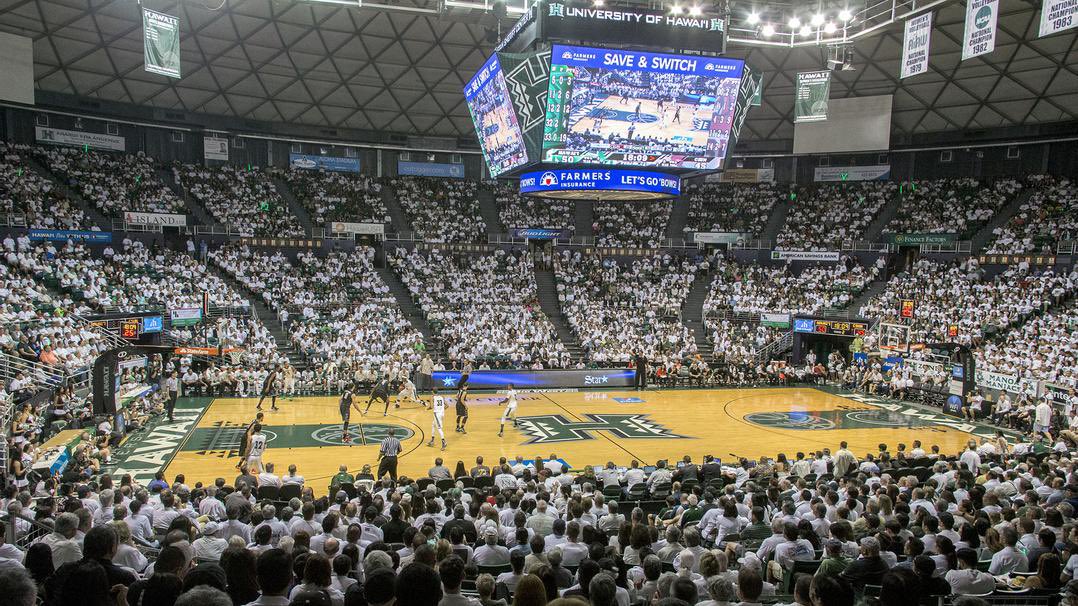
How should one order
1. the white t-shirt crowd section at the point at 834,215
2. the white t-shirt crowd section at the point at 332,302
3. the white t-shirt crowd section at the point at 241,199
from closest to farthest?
the white t-shirt crowd section at the point at 332,302
the white t-shirt crowd section at the point at 241,199
the white t-shirt crowd section at the point at 834,215

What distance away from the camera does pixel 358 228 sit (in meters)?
43.2

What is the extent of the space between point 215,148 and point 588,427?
33662mm

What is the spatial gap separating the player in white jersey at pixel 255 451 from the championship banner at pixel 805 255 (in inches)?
1464

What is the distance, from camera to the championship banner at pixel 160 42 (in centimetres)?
2366

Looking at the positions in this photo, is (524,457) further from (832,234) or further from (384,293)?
(832,234)

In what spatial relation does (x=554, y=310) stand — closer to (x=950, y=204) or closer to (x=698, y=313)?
(x=698, y=313)

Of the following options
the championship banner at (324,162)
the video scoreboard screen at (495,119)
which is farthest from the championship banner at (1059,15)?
the championship banner at (324,162)

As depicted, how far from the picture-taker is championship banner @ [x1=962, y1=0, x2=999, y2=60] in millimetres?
20609

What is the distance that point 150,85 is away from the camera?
40062 mm

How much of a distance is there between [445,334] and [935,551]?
92.1 feet

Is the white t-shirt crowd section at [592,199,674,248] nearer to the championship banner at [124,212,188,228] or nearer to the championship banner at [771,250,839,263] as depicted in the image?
the championship banner at [771,250,839,263]

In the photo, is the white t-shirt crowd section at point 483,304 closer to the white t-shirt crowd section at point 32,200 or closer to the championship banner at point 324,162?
the championship banner at point 324,162

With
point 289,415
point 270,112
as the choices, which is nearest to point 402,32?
point 270,112

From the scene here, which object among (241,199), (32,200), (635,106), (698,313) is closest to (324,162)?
(241,199)
